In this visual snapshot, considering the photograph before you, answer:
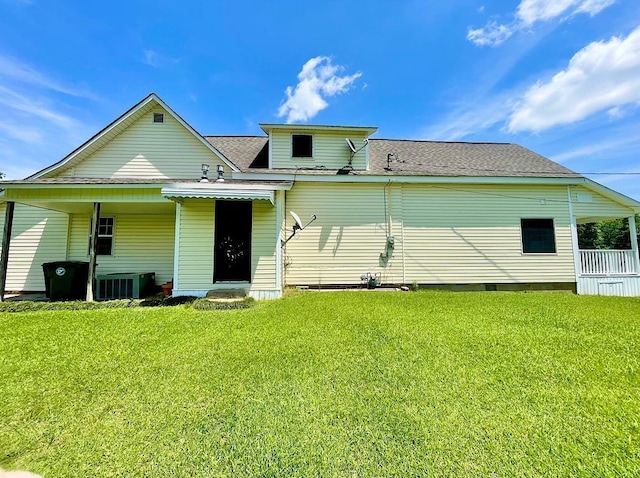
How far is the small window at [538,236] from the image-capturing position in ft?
39.2

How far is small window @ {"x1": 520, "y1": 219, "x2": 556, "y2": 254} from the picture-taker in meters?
11.9

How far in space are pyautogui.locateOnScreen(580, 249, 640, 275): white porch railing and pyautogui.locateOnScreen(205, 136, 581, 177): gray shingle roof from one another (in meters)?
3.60

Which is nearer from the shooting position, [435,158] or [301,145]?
[301,145]

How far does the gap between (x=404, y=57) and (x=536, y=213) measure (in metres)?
9.55

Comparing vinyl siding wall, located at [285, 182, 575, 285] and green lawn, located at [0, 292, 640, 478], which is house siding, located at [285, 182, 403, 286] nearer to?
vinyl siding wall, located at [285, 182, 575, 285]

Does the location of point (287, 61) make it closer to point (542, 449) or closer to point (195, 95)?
point (195, 95)

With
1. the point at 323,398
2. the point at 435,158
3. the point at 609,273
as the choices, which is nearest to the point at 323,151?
the point at 435,158

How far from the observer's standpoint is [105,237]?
11.1 metres

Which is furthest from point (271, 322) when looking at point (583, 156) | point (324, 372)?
point (583, 156)

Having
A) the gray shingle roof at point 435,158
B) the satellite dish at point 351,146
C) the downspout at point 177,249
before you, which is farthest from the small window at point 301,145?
the downspout at point 177,249

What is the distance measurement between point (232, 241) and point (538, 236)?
1293 centimetres

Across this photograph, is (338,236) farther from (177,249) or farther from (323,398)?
(323,398)

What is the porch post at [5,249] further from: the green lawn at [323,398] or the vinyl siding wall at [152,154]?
the green lawn at [323,398]

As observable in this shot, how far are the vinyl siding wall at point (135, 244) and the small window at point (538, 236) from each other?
49.8ft
